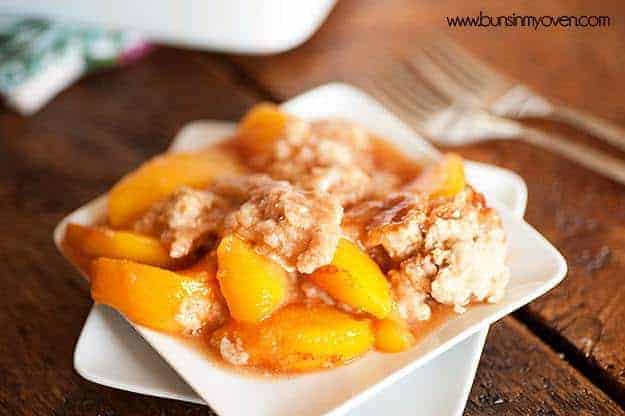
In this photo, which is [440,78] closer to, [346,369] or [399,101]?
[399,101]

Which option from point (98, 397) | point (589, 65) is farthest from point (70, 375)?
point (589, 65)

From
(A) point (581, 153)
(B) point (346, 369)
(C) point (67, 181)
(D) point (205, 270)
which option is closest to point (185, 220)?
(D) point (205, 270)

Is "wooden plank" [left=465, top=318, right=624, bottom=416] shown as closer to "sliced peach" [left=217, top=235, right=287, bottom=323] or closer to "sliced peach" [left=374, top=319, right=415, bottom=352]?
"sliced peach" [left=374, top=319, right=415, bottom=352]

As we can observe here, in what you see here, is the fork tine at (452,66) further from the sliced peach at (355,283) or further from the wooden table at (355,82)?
the sliced peach at (355,283)

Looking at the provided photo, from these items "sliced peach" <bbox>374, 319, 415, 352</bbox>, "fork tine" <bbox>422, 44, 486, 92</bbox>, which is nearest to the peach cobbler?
"sliced peach" <bbox>374, 319, 415, 352</bbox>

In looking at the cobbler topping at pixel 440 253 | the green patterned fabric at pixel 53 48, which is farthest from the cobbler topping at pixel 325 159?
the green patterned fabric at pixel 53 48

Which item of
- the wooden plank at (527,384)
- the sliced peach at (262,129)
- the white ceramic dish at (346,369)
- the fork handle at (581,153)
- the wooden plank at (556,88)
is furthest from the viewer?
the fork handle at (581,153)

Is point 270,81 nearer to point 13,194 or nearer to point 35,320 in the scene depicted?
point 13,194
